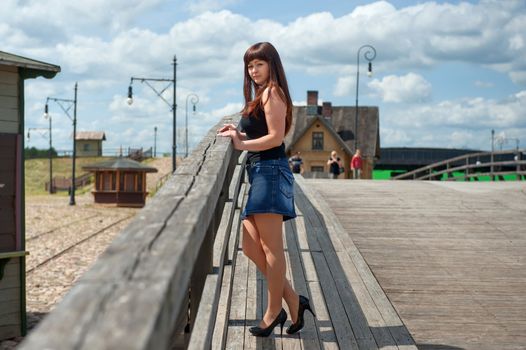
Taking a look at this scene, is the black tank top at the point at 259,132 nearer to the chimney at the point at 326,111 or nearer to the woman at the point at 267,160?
the woman at the point at 267,160

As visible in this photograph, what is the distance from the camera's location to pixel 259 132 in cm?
375

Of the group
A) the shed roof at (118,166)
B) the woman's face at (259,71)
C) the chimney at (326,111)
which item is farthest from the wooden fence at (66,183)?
the woman's face at (259,71)

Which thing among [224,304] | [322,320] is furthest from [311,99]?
[224,304]

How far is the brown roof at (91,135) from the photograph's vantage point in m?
94.4

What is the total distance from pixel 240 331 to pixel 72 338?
2980 mm

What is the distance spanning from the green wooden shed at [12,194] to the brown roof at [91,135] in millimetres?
85786

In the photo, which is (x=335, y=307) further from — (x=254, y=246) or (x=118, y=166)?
(x=118, y=166)

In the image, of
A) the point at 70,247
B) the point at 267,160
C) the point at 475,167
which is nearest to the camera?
the point at 267,160

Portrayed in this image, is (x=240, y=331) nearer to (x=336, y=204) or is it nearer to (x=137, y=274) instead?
(x=137, y=274)

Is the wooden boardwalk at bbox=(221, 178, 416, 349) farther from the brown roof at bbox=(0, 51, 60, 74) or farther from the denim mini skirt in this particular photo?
the brown roof at bbox=(0, 51, 60, 74)

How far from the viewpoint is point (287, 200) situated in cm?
364

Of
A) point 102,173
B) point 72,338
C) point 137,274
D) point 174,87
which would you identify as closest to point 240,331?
point 137,274

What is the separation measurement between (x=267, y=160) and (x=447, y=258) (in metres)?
3.64

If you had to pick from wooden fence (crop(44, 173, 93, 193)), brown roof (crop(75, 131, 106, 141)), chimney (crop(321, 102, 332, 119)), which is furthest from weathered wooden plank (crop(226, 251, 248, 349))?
brown roof (crop(75, 131, 106, 141))
